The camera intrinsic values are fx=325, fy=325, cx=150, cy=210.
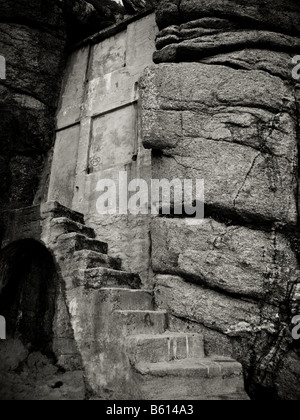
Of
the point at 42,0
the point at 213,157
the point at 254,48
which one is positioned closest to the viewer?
the point at 213,157

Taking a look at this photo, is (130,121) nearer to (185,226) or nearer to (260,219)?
(185,226)

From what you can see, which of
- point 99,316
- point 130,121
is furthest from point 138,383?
A: point 130,121

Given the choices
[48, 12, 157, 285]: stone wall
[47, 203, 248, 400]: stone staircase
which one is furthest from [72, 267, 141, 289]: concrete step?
[48, 12, 157, 285]: stone wall

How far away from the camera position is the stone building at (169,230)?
338cm

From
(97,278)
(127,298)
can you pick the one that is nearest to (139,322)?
(127,298)

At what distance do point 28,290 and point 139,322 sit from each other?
2365mm

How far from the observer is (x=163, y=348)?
3.14 m

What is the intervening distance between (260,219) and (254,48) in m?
2.78

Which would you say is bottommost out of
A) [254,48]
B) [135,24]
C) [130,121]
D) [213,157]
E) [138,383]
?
[138,383]

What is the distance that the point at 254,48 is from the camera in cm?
501

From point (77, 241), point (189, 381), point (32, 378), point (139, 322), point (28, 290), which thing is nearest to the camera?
point (189, 381)

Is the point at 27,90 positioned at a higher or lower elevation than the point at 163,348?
higher

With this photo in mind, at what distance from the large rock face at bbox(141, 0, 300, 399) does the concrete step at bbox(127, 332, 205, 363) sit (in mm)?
394

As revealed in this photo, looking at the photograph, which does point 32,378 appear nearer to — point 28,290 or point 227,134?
point 28,290
